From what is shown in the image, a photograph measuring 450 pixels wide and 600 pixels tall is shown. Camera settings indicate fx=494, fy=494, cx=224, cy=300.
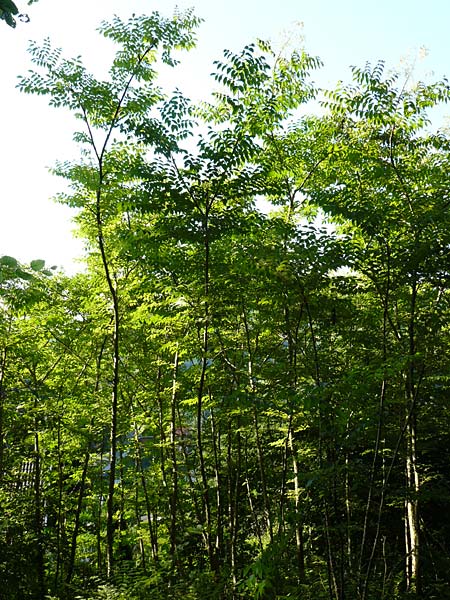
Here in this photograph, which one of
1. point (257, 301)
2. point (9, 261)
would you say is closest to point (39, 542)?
point (257, 301)

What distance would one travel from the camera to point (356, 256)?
14.8 feet

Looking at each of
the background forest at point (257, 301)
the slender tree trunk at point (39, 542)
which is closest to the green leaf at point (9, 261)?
the background forest at point (257, 301)

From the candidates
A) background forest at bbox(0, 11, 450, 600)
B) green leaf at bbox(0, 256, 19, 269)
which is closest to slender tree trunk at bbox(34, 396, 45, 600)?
background forest at bbox(0, 11, 450, 600)

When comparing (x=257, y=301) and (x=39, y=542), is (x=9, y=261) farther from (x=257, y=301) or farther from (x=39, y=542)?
(x=39, y=542)

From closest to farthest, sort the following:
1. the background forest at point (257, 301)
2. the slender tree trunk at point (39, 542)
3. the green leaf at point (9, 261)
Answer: the green leaf at point (9, 261), the background forest at point (257, 301), the slender tree trunk at point (39, 542)

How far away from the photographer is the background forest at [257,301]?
4.49 meters

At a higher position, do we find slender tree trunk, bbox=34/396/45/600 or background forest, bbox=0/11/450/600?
background forest, bbox=0/11/450/600

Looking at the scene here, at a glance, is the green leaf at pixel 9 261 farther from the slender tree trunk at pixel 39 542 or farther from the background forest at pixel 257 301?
the slender tree trunk at pixel 39 542

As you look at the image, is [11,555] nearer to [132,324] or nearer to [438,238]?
[132,324]

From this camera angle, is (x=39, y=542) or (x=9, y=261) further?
(x=39, y=542)

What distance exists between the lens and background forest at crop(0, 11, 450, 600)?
4.49 m

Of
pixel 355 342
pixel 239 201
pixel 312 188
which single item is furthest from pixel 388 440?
pixel 239 201

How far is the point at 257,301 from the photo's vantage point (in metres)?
5.93

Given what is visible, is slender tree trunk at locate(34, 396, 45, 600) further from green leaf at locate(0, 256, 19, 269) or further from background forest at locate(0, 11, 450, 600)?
green leaf at locate(0, 256, 19, 269)
